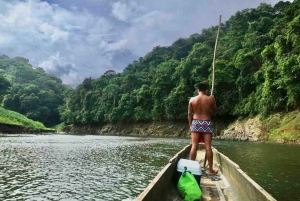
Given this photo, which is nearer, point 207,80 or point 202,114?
point 202,114

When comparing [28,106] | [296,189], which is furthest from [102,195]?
[28,106]

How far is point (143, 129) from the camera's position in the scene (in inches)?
2509

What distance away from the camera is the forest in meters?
32.7

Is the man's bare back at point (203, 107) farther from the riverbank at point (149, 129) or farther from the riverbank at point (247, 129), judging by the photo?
the riverbank at point (149, 129)

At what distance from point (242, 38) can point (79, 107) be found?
55432mm

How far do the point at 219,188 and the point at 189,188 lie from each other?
1191 millimetres

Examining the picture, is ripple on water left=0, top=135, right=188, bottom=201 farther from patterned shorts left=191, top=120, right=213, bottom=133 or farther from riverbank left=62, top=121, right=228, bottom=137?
riverbank left=62, top=121, right=228, bottom=137

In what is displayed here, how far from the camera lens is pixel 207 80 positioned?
49.8 metres

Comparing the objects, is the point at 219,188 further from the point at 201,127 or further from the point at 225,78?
the point at 225,78

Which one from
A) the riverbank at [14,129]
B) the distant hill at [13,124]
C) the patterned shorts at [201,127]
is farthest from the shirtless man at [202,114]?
the riverbank at [14,129]

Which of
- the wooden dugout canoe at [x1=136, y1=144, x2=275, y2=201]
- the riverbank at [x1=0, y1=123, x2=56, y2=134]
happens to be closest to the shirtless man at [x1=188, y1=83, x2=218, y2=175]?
the wooden dugout canoe at [x1=136, y1=144, x2=275, y2=201]

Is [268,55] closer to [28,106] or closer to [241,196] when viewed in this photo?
[241,196]

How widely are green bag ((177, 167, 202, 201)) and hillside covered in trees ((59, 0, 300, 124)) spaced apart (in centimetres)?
2542

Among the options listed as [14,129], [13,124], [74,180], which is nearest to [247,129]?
[74,180]
